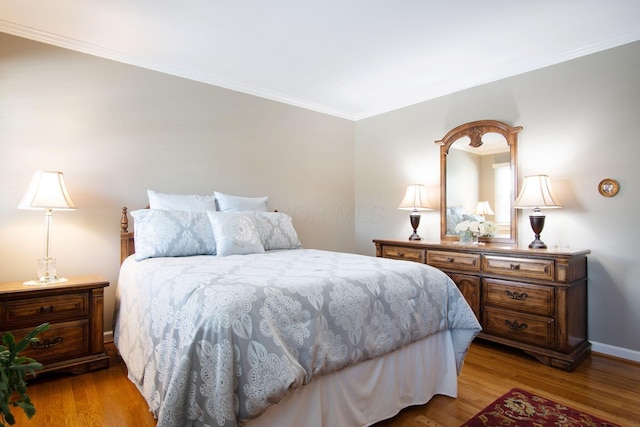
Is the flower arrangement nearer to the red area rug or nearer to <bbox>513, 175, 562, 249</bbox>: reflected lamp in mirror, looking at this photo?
<bbox>513, 175, 562, 249</bbox>: reflected lamp in mirror

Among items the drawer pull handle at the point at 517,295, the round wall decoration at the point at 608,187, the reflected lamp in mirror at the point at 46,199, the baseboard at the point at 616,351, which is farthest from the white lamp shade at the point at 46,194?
the baseboard at the point at 616,351

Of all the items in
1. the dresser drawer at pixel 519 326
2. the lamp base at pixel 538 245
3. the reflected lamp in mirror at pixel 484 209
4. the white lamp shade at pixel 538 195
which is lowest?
the dresser drawer at pixel 519 326

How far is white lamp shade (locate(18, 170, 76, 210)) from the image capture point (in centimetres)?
236

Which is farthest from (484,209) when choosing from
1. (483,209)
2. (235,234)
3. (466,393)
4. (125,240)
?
(125,240)

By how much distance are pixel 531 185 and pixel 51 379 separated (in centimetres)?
374

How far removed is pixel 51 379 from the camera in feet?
7.48

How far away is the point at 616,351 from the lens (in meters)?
2.70

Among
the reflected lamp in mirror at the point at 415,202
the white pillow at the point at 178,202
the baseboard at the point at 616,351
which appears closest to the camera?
the baseboard at the point at 616,351

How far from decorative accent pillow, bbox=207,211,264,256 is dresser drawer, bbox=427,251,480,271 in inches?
62.8

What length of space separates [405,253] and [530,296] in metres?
Answer: 1.15

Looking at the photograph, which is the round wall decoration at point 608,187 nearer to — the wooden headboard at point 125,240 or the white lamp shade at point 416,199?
the white lamp shade at point 416,199

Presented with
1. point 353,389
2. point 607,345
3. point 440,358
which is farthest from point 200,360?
point 607,345

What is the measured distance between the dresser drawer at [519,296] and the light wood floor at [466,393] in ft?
1.28

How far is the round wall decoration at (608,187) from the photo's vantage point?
2.72 m
